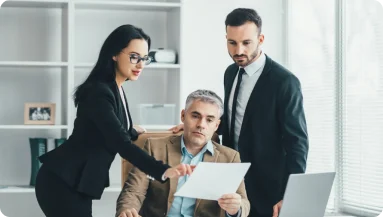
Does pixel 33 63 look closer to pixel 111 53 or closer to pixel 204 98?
pixel 111 53

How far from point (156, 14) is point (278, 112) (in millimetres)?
2095

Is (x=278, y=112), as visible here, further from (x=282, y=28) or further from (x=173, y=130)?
(x=282, y=28)

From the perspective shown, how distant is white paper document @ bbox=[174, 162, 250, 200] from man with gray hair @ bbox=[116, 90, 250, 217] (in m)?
0.31

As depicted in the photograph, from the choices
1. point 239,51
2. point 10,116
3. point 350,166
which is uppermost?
point 239,51

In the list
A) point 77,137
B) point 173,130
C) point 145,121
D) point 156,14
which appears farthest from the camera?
point 156,14

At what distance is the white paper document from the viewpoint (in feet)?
8.27

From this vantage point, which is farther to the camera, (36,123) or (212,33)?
(212,33)

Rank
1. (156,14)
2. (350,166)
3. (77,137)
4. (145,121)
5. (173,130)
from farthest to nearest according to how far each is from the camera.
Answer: (156,14), (145,121), (350,166), (173,130), (77,137)

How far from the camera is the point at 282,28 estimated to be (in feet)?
17.3

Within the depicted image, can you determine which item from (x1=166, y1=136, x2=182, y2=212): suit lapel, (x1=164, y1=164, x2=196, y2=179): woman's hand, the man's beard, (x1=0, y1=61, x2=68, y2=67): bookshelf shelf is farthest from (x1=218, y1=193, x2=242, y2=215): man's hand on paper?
(x1=0, y1=61, x2=68, y2=67): bookshelf shelf

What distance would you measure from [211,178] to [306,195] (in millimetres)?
345

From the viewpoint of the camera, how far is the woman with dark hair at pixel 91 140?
2.90 m

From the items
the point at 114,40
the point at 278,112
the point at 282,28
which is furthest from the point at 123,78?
the point at 282,28

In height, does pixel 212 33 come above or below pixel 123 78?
above
